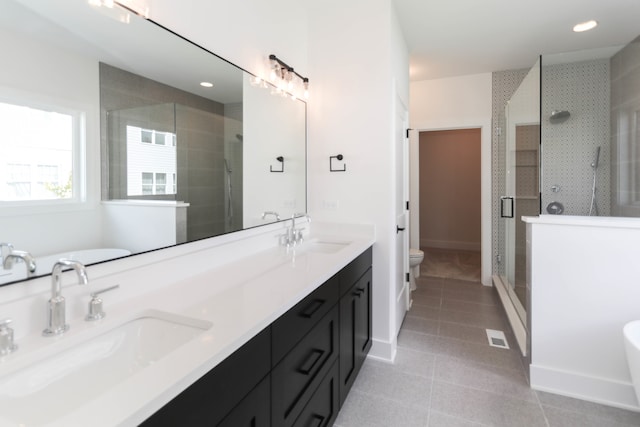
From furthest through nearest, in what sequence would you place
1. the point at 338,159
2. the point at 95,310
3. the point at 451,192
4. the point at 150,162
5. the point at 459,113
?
the point at 451,192
the point at 459,113
the point at 338,159
the point at 150,162
the point at 95,310

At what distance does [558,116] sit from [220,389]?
3.20 m

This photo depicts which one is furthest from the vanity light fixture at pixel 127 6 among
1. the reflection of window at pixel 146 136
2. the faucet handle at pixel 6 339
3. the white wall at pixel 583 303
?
the white wall at pixel 583 303

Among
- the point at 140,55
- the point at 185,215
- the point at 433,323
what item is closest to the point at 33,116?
the point at 140,55

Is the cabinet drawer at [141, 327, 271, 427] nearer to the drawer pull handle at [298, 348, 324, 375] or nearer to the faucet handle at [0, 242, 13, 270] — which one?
the drawer pull handle at [298, 348, 324, 375]

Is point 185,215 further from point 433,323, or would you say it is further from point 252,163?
point 433,323

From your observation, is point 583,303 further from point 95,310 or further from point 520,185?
point 95,310

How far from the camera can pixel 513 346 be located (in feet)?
8.57

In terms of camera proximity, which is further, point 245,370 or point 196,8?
point 196,8

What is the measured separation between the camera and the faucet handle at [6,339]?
78cm

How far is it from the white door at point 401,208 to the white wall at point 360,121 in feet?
0.78

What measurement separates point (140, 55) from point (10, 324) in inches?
41.1

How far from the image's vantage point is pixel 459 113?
13.7 feet

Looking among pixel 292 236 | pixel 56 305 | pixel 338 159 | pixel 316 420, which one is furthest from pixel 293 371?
pixel 338 159

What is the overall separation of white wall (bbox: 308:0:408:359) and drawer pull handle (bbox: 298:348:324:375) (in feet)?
3.57
